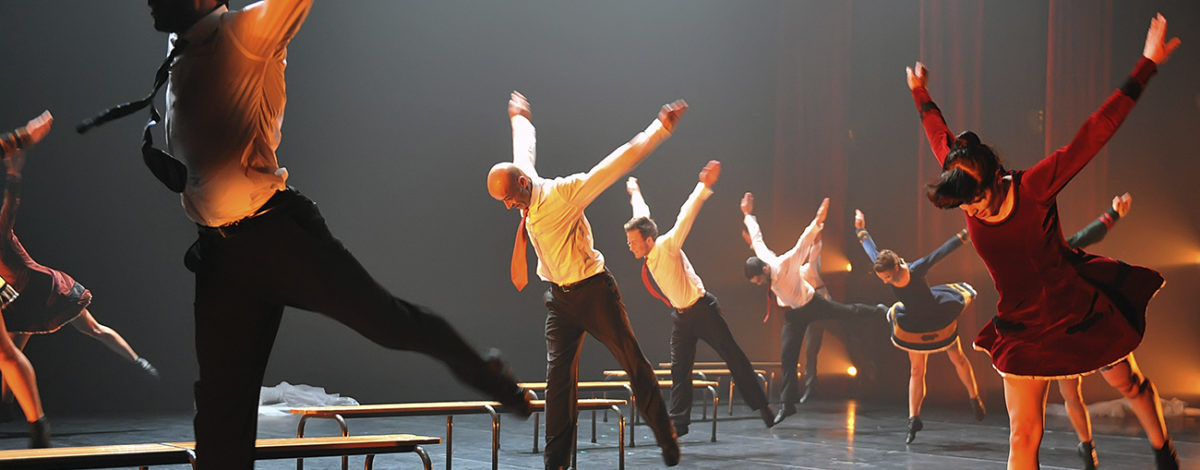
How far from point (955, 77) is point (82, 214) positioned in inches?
361

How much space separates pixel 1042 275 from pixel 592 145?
7722 millimetres

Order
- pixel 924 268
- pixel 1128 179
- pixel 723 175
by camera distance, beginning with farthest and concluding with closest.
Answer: pixel 723 175
pixel 1128 179
pixel 924 268

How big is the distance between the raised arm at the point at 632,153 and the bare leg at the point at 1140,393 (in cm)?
189

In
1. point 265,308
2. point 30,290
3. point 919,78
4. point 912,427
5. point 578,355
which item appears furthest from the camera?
point 912,427

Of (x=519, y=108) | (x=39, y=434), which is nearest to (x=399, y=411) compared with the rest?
(x=519, y=108)

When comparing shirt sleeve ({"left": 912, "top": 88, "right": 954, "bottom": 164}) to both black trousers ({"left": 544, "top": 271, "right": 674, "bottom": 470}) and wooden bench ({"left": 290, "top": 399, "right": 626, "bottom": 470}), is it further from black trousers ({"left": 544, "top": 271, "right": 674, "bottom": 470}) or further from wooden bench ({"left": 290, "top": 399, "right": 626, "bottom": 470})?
wooden bench ({"left": 290, "top": 399, "right": 626, "bottom": 470})

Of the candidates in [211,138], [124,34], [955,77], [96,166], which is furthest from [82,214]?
[955,77]

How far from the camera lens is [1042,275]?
2930 mm

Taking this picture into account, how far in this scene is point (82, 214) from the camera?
7617mm

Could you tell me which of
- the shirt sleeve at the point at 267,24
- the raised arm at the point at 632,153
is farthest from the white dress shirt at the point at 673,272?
the shirt sleeve at the point at 267,24

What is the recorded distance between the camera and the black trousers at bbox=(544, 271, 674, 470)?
409 cm

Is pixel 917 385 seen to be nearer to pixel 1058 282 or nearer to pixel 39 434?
pixel 1058 282

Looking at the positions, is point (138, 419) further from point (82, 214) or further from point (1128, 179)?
point (1128, 179)

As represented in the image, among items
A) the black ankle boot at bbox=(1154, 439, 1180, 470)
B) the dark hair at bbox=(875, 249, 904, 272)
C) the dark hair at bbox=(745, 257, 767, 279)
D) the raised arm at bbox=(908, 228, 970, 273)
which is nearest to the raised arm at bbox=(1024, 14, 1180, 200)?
the black ankle boot at bbox=(1154, 439, 1180, 470)
